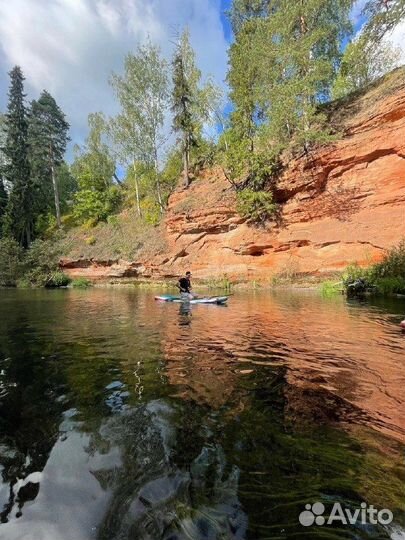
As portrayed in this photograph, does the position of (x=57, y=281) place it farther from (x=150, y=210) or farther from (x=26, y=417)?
(x=26, y=417)

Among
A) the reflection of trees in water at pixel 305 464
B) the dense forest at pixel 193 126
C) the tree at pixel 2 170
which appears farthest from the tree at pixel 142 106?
the reflection of trees in water at pixel 305 464

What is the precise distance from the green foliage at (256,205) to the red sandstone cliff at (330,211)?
0.72 m

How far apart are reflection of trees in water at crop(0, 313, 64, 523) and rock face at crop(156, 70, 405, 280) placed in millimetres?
19588

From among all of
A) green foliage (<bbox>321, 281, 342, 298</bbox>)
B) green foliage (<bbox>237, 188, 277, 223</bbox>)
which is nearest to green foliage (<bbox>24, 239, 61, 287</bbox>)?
green foliage (<bbox>237, 188, 277, 223</bbox>)

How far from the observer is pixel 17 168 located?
41344mm

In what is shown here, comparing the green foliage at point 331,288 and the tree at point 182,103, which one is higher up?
the tree at point 182,103

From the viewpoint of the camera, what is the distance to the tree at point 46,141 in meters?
45.5

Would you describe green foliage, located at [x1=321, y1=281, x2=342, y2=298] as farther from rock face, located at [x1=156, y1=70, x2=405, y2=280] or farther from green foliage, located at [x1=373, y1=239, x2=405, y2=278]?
green foliage, located at [x1=373, y1=239, x2=405, y2=278]

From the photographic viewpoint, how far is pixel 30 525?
2455 millimetres

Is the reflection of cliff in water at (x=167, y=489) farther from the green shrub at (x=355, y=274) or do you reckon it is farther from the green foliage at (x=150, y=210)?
the green foliage at (x=150, y=210)

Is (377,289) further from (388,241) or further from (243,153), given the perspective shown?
(243,153)

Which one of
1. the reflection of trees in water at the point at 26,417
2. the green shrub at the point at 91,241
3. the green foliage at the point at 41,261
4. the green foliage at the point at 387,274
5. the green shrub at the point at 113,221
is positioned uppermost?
the green shrub at the point at 113,221

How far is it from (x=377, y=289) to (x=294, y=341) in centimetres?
1250

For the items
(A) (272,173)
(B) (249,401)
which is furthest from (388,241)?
(B) (249,401)
